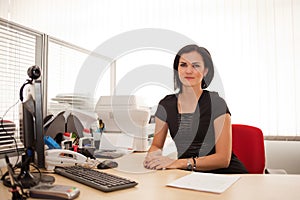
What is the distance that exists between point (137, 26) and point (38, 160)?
213cm

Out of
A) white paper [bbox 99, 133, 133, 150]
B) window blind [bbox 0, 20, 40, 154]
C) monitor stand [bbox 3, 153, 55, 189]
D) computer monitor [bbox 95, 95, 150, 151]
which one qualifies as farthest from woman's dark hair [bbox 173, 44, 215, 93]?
monitor stand [bbox 3, 153, 55, 189]

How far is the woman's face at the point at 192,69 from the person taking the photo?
5.66 feet

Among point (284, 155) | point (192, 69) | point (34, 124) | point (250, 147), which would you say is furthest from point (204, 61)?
point (284, 155)

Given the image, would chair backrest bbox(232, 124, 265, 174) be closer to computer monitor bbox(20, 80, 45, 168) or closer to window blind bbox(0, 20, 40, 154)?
computer monitor bbox(20, 80, 45, 168)

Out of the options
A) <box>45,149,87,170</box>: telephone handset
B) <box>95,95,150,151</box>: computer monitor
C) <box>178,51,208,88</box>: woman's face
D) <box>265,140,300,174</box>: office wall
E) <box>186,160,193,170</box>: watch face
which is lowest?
<box>265,140,300,174</box>: office wall

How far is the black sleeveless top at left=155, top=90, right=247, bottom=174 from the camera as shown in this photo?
1610 mm

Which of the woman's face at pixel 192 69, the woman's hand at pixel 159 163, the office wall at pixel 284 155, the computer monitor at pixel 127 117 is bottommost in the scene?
the office wall at pixel 284 155

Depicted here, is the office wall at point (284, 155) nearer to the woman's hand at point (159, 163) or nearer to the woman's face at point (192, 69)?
the woman's face at point (192, 69)

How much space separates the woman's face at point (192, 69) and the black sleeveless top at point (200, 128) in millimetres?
104

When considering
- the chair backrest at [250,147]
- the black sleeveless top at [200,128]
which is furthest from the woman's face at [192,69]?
the chair backrest at [250,147]

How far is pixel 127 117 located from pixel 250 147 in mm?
889

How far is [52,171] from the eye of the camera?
131 cm

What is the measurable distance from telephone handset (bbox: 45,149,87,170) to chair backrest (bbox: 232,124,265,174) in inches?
40.2

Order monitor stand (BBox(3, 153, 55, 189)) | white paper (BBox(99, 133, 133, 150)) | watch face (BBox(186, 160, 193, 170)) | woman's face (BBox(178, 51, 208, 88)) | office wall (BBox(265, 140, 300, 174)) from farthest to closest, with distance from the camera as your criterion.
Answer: office wall (BBox(265, 140, 300, 174)) < white paper (BBox(99, 133, 133, 150)) < woman's face (BBox(178, 51, 208, 88)) < watch face (BBox(186, 160, 193, 170)) < monitor stand (BBox(3, 153, 55, 189))
